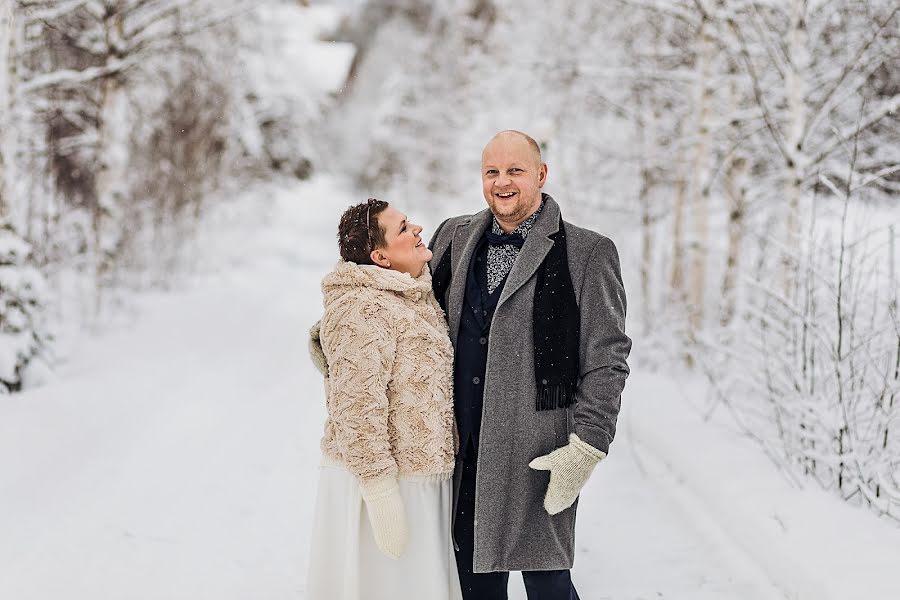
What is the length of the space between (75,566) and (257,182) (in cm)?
2026

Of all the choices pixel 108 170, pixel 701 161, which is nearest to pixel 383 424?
pixel 701 161

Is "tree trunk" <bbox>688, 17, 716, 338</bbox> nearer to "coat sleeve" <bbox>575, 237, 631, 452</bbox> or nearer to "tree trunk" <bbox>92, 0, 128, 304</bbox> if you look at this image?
"coat sleeve" <bbox>575, 237, 631, 452</bbox>

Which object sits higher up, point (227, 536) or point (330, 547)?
point (330, 547)

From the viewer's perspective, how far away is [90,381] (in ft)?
21.6

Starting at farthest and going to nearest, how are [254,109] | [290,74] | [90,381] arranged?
[290,74] < [254,109] < [90,381]

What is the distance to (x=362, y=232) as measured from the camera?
8.17 feet

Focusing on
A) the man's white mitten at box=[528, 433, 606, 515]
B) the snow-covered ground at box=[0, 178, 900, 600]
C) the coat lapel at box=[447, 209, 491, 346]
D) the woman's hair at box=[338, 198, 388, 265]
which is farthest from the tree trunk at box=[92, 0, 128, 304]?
the man's white mitten at box=[528, 433, 606, 515]

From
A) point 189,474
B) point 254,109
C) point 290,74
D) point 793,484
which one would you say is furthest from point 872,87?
point 290,74

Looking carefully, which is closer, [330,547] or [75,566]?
[330,547]

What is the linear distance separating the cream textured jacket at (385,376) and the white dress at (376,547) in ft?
0.27

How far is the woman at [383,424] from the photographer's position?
2303 mm

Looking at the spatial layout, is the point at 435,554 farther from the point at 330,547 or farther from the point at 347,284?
the point at 347,284

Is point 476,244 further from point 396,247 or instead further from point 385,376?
point 385,376

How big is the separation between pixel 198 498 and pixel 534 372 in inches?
110
